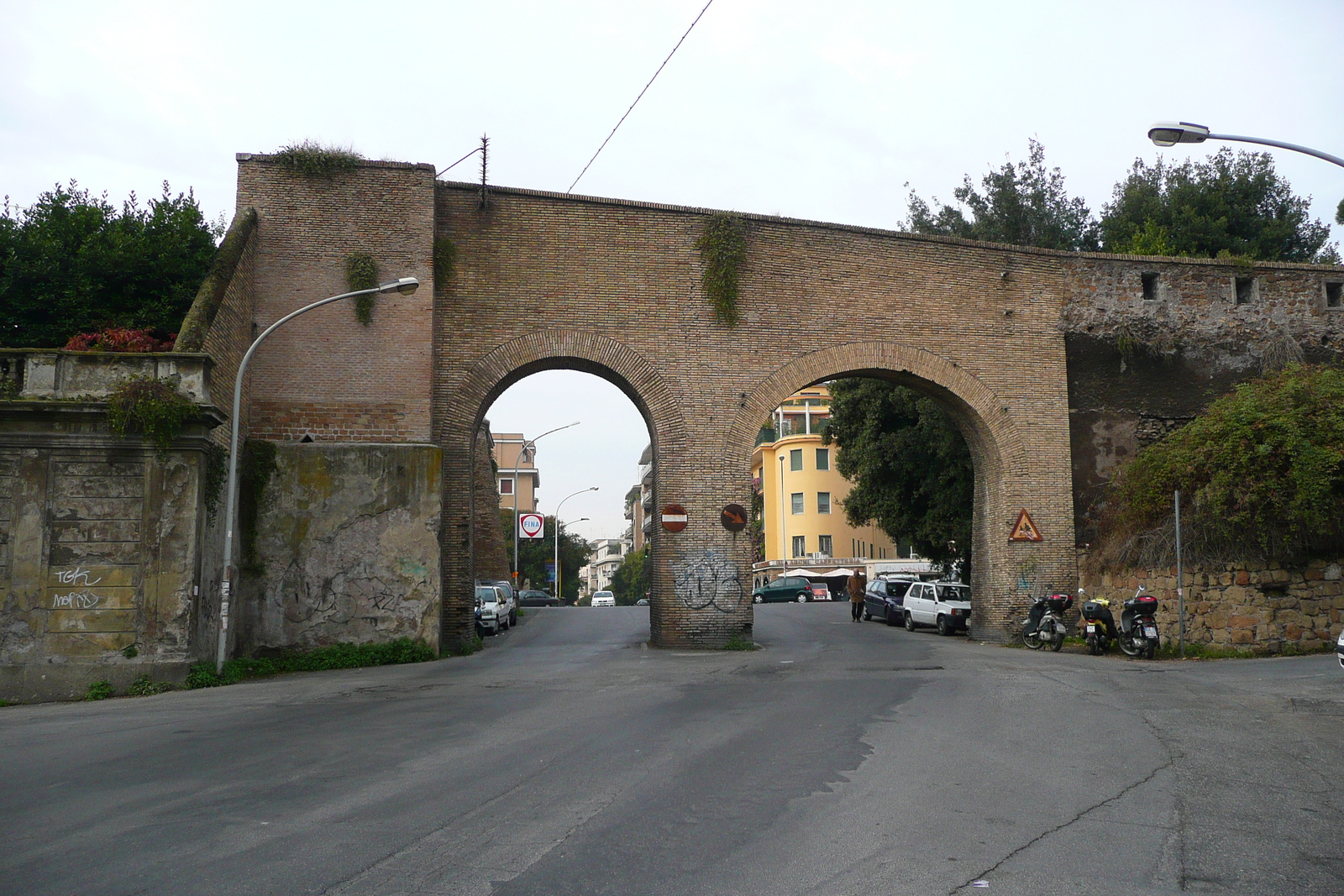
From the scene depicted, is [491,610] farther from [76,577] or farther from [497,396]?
[76,577]

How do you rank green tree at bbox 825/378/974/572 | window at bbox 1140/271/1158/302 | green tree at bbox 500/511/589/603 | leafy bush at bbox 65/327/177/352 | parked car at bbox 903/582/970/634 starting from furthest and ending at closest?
green tree at bbox 500/511/589/603, green tree at bbox 825/378/974/572, parked car at bbox 903/582/970/634, window at bbox 1140/271/1158/302, leafy bush at bbox 65/327/177/352

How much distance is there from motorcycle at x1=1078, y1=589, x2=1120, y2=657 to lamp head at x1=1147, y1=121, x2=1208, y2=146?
8.17 m

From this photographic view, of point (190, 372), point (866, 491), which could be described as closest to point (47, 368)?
point (190, 372)

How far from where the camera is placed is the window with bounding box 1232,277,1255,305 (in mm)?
23031

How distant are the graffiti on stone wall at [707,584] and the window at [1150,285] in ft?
36.6

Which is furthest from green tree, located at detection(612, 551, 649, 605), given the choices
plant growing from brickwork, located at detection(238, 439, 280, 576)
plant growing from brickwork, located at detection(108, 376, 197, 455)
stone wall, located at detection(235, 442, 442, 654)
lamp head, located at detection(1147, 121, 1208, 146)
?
lamp head, located at detection(1147, 121, 1208, 146)

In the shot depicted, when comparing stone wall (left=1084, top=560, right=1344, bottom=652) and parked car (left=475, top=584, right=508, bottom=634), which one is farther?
parked car (left=475, top=584, right=508, bottom=634)

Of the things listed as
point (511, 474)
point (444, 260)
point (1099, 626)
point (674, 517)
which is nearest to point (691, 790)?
point (674, 517)

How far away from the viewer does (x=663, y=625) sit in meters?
19.2

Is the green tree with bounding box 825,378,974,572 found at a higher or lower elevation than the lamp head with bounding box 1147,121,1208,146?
lower

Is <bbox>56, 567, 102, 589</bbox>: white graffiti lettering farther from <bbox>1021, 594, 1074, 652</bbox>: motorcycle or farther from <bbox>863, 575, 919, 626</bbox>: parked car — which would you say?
<bbox>863, 575, 919, 626</bbox>: parked car

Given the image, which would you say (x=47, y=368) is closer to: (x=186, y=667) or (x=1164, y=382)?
(x=186, y=667)

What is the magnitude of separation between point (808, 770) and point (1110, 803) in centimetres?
197

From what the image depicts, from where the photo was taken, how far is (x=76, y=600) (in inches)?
543
